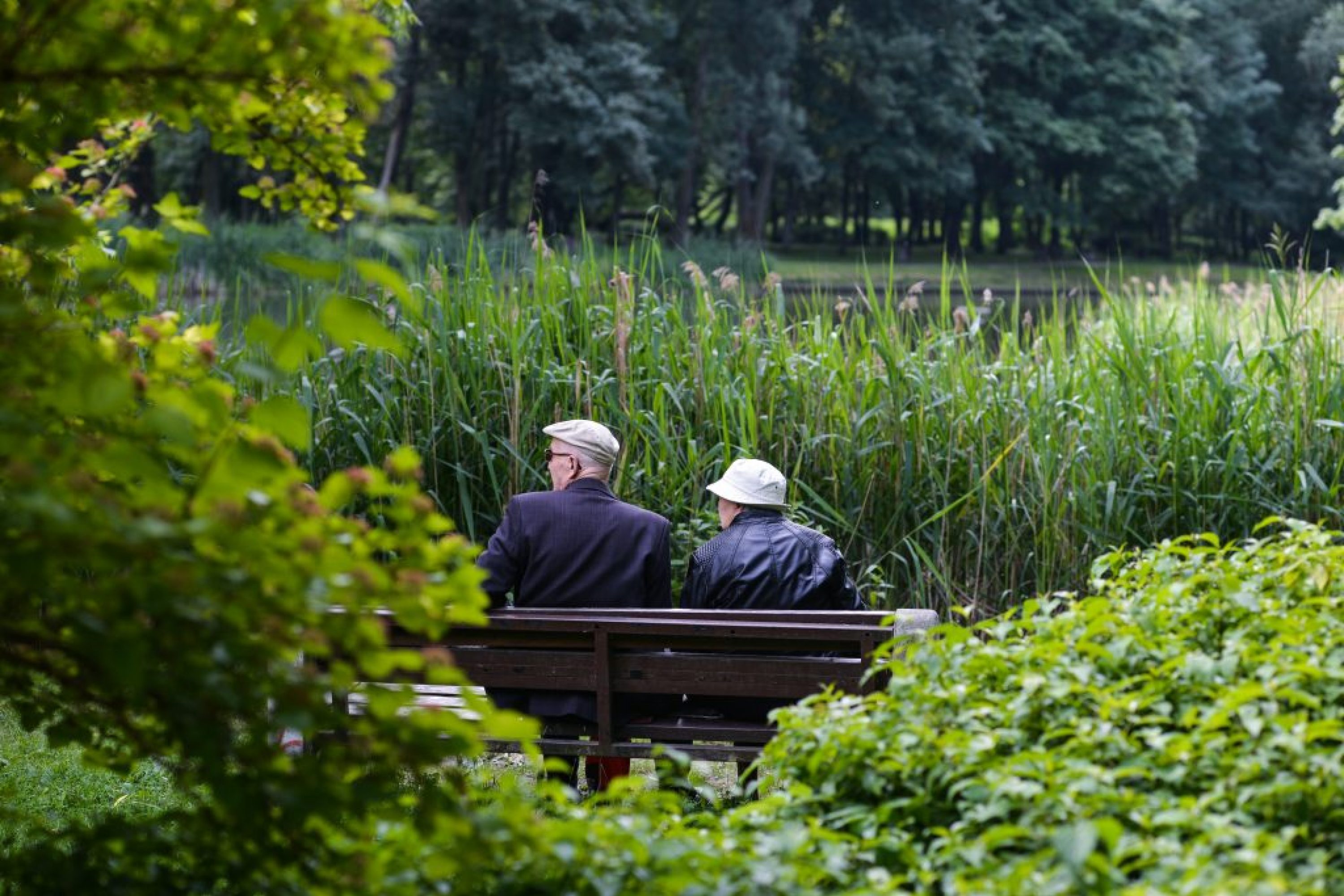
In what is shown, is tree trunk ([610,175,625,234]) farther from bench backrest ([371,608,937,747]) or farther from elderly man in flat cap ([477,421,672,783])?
bench backrest ([371,608,937,747])

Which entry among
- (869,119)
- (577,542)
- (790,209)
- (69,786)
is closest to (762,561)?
(577,542)

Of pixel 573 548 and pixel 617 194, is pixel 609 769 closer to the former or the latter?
pixel 573 548

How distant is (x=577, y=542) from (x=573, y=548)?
0.9 inches

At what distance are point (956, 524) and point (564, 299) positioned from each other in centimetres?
196

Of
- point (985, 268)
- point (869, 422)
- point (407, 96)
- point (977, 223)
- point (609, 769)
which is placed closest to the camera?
point (609, 769)

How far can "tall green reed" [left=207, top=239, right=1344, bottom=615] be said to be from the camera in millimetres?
6750

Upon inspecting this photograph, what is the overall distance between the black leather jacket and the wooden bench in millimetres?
382

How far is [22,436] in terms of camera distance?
77.7 inches

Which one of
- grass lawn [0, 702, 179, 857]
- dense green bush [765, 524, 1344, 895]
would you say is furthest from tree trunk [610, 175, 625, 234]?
dense green bush [765, 524, 1344, 895]

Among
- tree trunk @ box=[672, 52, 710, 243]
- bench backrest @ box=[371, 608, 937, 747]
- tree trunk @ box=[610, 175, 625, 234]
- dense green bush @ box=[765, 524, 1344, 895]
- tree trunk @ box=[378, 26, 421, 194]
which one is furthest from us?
tree trunk @ box=[672, 52, 710, 243]

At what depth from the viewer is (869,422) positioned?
7012 millimetres

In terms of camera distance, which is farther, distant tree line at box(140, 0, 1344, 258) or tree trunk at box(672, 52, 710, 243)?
tree trunk at box(672, 52, 710, 243)

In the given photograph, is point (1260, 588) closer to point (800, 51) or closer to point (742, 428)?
point (742, 428)

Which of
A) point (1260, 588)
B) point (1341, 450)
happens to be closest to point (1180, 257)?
point (1341, 450)
